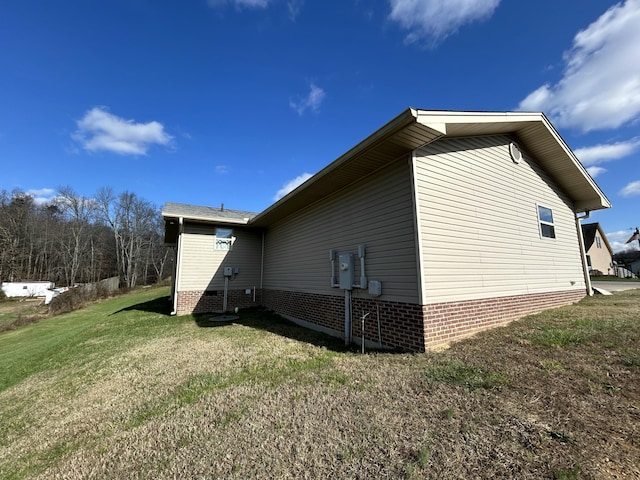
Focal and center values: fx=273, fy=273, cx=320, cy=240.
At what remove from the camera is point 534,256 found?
23.4 ft

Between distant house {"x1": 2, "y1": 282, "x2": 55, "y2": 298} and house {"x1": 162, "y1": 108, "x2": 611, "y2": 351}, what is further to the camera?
distant house {"x1": 2, "y1": 282, "x2": 55, "y2": 298}

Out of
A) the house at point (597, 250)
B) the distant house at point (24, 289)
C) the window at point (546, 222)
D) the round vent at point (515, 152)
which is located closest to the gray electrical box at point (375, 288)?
the round vent at point (515, 152)

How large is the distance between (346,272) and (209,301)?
741 centimetres

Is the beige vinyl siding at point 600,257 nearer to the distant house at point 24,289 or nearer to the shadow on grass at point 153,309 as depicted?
the shadow on grass at point 153,309

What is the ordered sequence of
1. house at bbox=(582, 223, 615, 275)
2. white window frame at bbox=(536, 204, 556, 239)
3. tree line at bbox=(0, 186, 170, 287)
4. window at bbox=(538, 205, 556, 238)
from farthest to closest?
tree line at bbox=(0, 186, 170, 287), house at bbox=(582, 223, 615, 275), window at bbox=(538, 205, 556, 238), white window frame at bbox=(536, 204, 556, 239)

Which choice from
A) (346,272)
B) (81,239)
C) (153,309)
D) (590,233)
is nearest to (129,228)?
(81,239)

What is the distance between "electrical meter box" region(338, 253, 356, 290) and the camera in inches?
241

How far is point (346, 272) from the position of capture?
620 cm

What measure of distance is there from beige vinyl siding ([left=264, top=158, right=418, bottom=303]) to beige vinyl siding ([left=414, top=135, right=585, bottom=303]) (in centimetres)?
33

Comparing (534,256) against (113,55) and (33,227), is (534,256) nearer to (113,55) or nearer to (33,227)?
(113,55)

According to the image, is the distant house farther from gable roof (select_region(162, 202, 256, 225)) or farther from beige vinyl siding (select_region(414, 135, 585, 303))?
beige vinyl siding (select_region(414, 135, 585, 303))

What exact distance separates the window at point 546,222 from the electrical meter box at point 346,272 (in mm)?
5703

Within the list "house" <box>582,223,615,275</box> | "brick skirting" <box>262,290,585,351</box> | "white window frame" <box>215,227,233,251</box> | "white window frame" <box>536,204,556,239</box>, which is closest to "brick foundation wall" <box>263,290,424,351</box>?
"brick skirting" <box>262,290,585,351</box>

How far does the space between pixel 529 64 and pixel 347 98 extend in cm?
531
